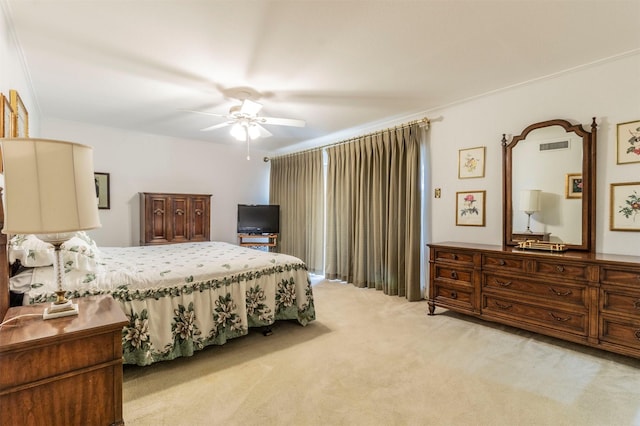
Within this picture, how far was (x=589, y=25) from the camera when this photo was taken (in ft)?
7.01

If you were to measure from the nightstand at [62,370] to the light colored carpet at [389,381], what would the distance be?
597 mm

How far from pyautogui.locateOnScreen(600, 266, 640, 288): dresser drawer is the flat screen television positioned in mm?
4751

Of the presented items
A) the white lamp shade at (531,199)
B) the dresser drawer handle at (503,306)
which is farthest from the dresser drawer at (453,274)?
the white lamp shade at (531,199)

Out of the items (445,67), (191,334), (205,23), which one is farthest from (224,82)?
(191,334)

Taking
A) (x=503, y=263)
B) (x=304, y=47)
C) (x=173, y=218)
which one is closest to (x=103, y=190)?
(x=173, y=218)

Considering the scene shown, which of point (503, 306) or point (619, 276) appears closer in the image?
point (619, 276)

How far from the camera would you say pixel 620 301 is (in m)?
2.23

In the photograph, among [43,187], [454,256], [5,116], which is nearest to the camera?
[43,187]

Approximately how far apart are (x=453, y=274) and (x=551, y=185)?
1292mm

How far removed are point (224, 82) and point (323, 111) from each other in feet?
4.43

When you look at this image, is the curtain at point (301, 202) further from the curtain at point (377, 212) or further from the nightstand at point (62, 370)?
the nightstand at point (62, 370)

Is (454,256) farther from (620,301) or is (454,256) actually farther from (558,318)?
(620,301)

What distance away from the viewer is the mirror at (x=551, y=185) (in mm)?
2736

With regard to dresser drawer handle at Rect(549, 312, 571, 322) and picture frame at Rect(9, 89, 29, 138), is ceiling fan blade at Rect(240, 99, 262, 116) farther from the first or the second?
dresser drawer handle at Rect(549, 312, 571, 322)
